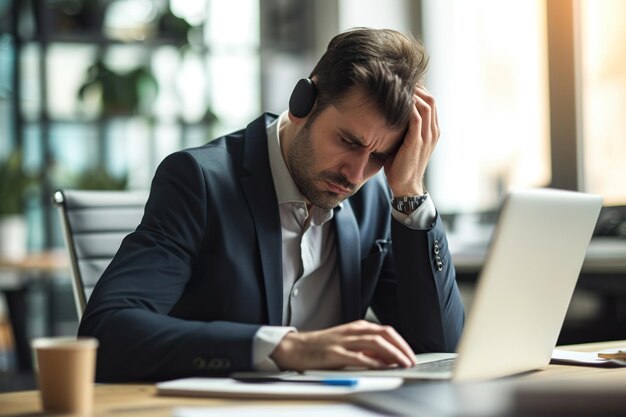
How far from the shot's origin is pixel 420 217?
5.57 ft

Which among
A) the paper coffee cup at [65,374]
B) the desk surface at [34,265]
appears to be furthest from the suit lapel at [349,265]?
the desk surface at [34,265]

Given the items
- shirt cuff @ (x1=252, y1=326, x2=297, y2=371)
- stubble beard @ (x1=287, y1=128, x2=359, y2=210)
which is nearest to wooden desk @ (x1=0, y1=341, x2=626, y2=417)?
shirt cuff @ (x1=252, y1=326, x2=297, y2=371)

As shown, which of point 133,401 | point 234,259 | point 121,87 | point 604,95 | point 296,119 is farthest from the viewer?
point 121,87

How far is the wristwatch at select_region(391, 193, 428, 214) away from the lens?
171 centimetres

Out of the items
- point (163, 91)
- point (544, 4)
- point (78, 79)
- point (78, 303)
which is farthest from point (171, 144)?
point (78, 303)

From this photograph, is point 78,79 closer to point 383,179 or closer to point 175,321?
point 383,179

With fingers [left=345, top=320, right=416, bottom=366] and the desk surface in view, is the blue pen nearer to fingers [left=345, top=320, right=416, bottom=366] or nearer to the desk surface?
fingers [left=345, top=320, right=416, bottom=366]

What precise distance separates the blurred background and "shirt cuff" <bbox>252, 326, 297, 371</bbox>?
255 centimetres

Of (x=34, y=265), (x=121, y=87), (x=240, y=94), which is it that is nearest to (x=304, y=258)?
(x=34, y=265)

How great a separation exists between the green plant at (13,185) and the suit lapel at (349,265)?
3.31 metres

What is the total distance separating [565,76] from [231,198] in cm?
248

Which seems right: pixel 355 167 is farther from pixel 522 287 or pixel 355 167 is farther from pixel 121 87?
pixel 121 87

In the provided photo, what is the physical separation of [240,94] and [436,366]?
4975 mm

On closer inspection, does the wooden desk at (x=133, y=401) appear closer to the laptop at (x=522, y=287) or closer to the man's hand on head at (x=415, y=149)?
the laptop at (x=522, y=287)
